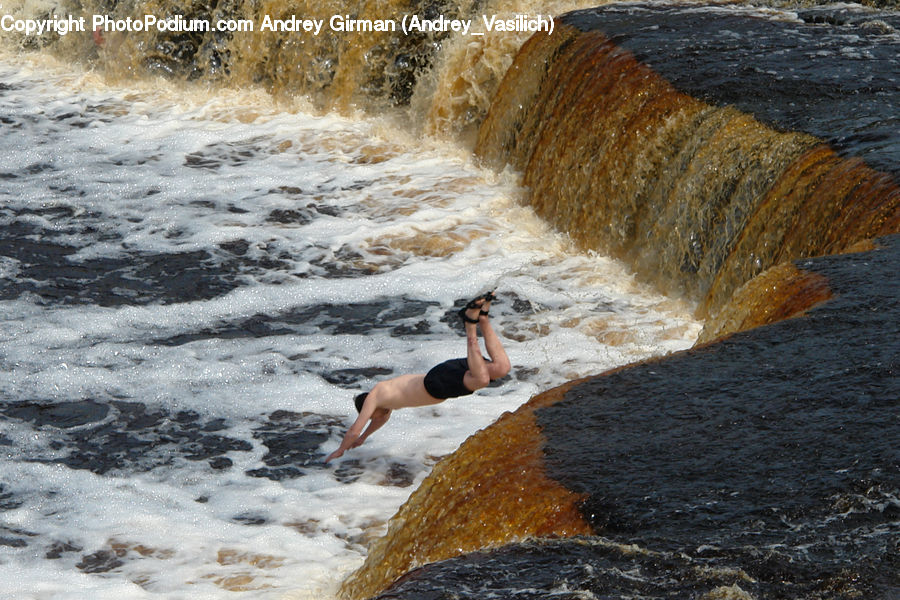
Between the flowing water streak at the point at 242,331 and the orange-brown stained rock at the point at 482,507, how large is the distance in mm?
721

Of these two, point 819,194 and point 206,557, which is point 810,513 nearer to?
point 206,557

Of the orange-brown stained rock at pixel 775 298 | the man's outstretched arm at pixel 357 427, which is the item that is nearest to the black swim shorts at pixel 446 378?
the man's outstretched arm at pixel 357 427

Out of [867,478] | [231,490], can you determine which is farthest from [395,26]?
[867,478]

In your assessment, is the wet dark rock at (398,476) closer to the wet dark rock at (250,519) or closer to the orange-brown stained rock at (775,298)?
the wet dark rock at (250,519)

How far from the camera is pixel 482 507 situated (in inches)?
144

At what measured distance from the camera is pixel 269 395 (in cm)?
664

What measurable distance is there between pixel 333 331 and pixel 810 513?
15.5 ft

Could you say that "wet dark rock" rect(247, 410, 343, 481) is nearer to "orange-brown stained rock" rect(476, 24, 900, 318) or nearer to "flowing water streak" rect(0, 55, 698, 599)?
"flowing water streak" rect(0, 55, 698, 599)

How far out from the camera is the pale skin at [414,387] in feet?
17.7

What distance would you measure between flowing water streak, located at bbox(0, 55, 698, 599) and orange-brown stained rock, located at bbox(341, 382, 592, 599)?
721mm

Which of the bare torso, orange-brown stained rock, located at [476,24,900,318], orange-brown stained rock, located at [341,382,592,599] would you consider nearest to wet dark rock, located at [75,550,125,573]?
orange-brown stained rock, located at [341,382,592,599]

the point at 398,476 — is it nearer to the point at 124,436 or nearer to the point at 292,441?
the point at 292,441

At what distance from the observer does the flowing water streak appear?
518 centimetres

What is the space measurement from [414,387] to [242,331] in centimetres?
223
